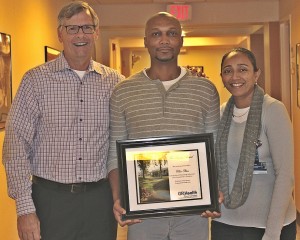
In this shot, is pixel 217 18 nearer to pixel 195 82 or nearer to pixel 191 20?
pixel 191 20

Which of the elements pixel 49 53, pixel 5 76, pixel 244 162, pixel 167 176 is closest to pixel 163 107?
pixel 167 176

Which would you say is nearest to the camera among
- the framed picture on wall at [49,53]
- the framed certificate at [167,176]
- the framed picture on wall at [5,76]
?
the framed certificate at [167,176]

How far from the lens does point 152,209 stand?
6.31ft

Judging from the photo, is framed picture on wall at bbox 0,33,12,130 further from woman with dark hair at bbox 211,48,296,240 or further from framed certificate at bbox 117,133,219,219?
woman with dark hair at bbox 211,48,296,240

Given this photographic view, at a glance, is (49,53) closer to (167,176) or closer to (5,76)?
(5,76)

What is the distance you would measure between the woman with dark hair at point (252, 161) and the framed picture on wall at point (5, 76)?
6.06ft

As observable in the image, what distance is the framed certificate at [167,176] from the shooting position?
1.91 m

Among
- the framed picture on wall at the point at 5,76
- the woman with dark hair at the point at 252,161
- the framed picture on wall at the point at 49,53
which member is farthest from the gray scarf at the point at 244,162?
the framed picture on wall at the point at 49,53

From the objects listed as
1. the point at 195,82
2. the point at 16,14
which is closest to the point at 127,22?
the point at 16,14

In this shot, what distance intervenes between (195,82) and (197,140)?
29 centimetres

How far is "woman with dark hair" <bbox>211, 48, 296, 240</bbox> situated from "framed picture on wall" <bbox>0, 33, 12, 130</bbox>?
1.85m

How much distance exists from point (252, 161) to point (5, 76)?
212cm

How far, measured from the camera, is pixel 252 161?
193 centimetres

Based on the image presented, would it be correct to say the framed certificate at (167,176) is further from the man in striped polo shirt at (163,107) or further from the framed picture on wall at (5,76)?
the framed picture on wall at (5,76)
